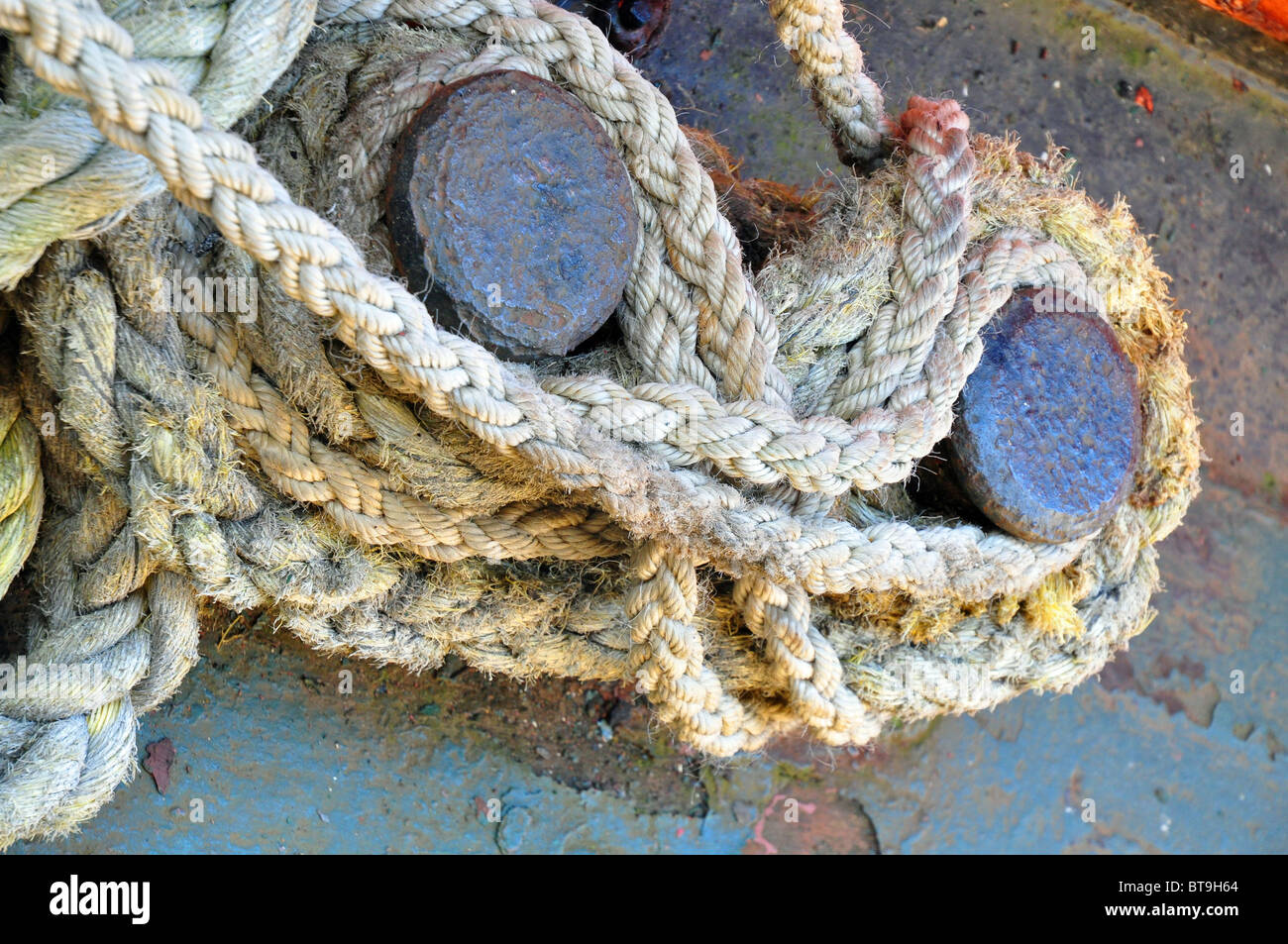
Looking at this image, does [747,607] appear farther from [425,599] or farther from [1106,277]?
[1106,277]

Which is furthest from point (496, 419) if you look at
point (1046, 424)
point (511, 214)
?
point (1046, 424)

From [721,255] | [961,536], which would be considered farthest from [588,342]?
[961,536]

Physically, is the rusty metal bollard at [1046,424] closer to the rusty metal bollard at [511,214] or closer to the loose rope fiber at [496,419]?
the loose rope fiber at [496,419]

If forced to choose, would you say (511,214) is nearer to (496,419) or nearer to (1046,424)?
(496,419)

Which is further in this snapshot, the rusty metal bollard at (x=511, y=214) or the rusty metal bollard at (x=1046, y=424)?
the rusty metal bollard at (x=1046, y=424)

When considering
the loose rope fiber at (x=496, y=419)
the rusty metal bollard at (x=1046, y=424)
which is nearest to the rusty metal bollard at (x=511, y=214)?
the loose rope fiber at (x=496, y=419)
